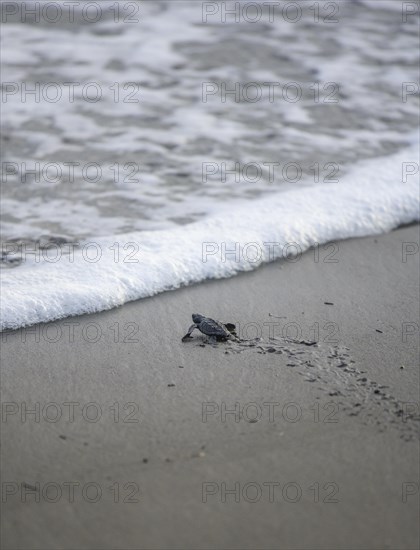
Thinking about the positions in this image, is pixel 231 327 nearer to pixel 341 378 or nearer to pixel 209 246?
pixel 341 378

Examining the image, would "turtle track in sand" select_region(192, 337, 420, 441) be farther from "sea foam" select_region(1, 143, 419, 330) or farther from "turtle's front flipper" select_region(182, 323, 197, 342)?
"sea foam" select_region(1, 143, 419, 330)

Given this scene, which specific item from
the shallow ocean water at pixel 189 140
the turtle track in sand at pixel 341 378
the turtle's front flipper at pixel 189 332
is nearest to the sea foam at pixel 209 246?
the shallow ocean water at pixel 189 140

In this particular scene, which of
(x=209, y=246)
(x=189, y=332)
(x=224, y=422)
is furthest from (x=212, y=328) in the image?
(x=209, y=246)

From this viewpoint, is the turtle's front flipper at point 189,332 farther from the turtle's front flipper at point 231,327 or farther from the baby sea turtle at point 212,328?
the turtle's front flipper at point 231,327

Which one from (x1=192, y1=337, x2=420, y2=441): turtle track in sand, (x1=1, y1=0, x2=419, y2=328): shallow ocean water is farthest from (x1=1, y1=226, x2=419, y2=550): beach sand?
(x1=1, y1=0, x2=419, y2=328): shallow ocean water

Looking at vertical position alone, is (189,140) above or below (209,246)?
above

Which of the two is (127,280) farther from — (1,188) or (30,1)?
(30,1)
